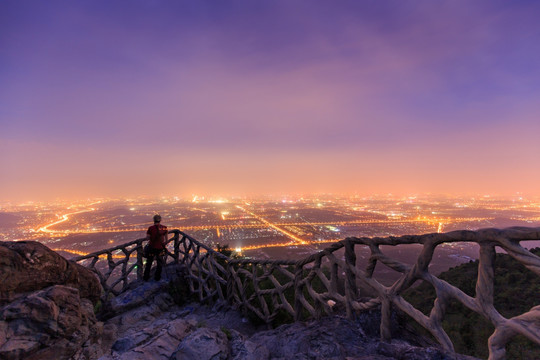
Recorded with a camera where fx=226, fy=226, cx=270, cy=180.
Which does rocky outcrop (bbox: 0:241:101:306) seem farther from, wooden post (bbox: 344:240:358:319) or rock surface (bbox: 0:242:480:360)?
wooden post (bbox: 344:240:358:319)

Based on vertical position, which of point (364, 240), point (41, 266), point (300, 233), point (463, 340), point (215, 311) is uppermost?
point (364, 240)

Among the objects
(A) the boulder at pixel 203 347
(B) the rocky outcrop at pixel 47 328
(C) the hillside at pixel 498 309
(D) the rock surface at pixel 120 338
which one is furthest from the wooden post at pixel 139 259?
(C) the hillside at pixel 498 309

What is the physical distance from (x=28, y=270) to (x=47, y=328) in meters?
1.38

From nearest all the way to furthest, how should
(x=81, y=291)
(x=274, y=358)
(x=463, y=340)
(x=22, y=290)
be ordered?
(x=274, y=358)
(x=22, y=290)
(x=81, y=291)
(x=463, y=340)

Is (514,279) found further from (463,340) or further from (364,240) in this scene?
(364,240)

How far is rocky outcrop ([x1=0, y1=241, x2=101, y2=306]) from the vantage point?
3820 millimetres

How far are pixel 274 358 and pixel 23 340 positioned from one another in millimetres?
3512

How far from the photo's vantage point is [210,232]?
66562 mm

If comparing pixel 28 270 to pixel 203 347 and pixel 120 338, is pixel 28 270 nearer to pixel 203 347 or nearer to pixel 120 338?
pixel 120 338

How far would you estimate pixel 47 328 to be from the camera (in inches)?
133

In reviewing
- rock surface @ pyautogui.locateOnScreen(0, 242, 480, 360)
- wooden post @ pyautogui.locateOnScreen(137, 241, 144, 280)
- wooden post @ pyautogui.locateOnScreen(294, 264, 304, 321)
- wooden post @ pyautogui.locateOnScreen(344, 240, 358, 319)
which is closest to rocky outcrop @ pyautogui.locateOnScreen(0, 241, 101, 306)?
rock surface @ pyautogui.locateOnScreen(0, 242, 480, 360)

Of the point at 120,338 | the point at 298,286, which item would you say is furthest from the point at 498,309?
the point at 120,338

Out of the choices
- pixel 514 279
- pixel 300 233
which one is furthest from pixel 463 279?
pixel 300 233

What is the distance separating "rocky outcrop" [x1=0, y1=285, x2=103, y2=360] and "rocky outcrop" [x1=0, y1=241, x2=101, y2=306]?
37 cm
